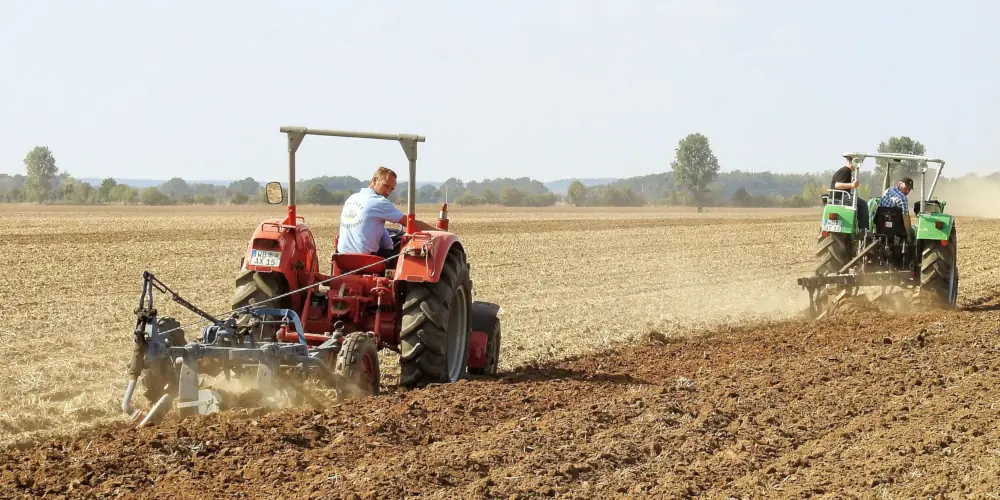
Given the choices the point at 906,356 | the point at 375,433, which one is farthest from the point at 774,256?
the point at 375,433

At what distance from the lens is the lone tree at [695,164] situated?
9369 cm

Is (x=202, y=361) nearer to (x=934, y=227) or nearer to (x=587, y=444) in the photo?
(x=587, y=444)

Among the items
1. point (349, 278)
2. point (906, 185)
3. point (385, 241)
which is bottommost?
point (349, 278)

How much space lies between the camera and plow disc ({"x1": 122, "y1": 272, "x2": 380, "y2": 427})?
6.27 metres

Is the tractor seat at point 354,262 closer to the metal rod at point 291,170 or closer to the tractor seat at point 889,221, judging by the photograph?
the metal rod at point 291,170

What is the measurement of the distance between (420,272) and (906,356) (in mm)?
4088

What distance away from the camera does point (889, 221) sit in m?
12.8

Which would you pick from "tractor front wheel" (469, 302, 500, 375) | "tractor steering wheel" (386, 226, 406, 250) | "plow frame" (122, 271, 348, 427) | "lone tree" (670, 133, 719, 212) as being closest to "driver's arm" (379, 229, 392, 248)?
"tractor steering wheel" (386, 226, 406, 250)

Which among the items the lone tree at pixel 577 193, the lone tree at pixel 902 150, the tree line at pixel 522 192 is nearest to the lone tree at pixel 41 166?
the tree line at pixel 522 192

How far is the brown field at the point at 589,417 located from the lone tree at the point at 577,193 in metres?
72.1

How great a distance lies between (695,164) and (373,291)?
8864 cm

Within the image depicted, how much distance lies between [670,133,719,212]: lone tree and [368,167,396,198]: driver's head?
86841mm

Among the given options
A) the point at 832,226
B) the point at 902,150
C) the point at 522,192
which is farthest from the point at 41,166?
the point at 832,226

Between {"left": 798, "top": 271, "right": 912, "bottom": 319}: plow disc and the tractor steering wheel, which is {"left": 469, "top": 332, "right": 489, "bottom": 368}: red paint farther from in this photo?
{"left": 798, "top": 271, "right": 912, "bottom": 319}: plow disc
